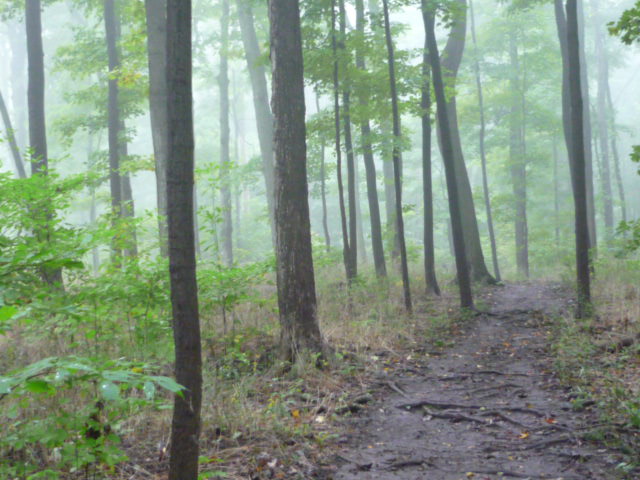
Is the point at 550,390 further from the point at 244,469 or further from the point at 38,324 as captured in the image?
the point at 38,324

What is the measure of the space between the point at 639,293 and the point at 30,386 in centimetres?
1044

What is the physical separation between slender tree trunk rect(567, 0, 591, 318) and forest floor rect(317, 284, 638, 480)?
1.54 metres

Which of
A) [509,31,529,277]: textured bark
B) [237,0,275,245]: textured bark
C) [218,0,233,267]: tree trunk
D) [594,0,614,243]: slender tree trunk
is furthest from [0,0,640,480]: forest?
[594,0,614,243]: slender tree trunk

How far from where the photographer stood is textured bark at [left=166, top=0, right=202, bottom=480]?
329 centimetres

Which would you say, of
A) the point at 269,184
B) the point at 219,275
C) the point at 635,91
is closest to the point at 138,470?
the point at 219,275

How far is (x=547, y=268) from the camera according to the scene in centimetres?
2262

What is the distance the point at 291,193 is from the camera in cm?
702

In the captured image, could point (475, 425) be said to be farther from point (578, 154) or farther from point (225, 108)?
point (225, 108)

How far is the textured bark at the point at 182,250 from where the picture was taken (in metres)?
3.29

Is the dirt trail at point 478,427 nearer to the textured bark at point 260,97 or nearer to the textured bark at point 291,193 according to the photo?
the textured bark at point 291,193

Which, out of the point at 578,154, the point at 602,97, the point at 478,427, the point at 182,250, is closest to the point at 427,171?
the point at 578,154

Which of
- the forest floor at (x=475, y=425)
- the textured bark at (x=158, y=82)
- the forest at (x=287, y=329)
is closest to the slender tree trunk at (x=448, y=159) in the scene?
the forest at (x=287, y=329)

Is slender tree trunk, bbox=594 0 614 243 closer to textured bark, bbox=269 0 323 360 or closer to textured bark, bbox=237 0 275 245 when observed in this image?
textured bark, bbox=237 0 275 245

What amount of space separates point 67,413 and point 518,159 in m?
22.4
